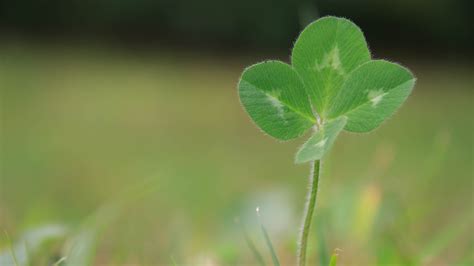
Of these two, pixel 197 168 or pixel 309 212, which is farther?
pixel 197 168

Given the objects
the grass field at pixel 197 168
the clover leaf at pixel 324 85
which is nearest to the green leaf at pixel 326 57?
the clover leaf at pixel 324 85

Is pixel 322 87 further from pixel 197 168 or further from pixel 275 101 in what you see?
pixel 197 168

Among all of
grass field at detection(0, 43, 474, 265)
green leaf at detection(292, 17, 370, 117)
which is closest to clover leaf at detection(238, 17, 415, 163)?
green leaf at detection(292, 17, 370, 117)

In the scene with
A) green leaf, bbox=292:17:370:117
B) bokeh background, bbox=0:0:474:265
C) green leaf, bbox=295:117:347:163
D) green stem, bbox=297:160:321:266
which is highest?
green leaf, bbox=292:17:370:117

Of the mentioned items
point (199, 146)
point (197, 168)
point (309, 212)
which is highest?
point (309, 212)

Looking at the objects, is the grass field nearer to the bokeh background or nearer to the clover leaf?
the bokeh background

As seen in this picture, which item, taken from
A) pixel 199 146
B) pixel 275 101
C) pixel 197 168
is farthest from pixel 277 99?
pixel 199 146

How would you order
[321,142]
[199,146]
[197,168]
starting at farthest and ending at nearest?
[199,146], [197,168], [321,142]

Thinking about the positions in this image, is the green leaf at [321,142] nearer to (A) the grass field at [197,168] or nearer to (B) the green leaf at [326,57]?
(B) the green leaf at [326,57]
